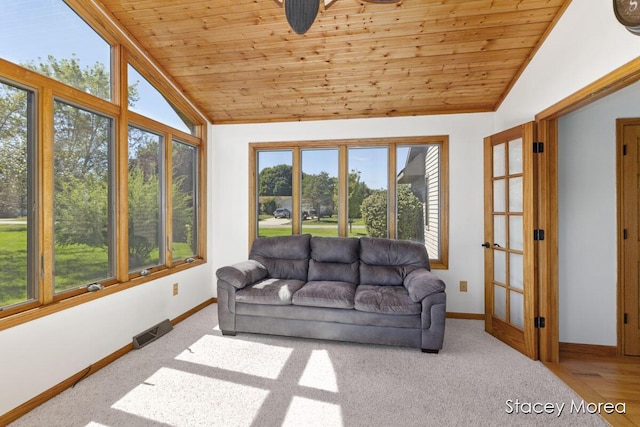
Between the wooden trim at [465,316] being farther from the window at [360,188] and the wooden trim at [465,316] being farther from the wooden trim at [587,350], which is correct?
the wooden trim at [587,350]

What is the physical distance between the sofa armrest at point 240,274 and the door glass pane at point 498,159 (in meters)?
2.77

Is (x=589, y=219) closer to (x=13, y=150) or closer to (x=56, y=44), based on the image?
(x=13, y=150)

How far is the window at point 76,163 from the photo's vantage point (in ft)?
6.59

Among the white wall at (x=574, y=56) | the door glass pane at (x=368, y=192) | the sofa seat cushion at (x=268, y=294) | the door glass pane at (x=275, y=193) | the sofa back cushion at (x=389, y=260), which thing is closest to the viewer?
the white wall at (x=574, y=56)

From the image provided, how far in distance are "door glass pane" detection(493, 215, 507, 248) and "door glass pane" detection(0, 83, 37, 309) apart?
3.97 metres

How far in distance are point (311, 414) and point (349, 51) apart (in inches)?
118

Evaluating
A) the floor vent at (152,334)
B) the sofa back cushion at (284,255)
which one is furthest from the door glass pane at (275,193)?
the floor vent at (152,334)

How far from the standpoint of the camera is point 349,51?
2863 mm

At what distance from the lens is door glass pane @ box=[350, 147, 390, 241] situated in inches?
154

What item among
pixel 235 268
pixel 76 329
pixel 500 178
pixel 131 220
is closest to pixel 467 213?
pixel 500 178

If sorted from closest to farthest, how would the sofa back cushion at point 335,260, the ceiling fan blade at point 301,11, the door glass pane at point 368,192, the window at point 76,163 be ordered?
the ceiling fan blade at point 301,11, the window at point 76,163, the sofa back cushion at point 335,260, the door glass pane at point 368,192

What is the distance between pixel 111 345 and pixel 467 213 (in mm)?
3922

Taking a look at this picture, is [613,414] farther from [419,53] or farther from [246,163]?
[246,163]

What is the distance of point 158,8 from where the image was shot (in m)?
2.53
